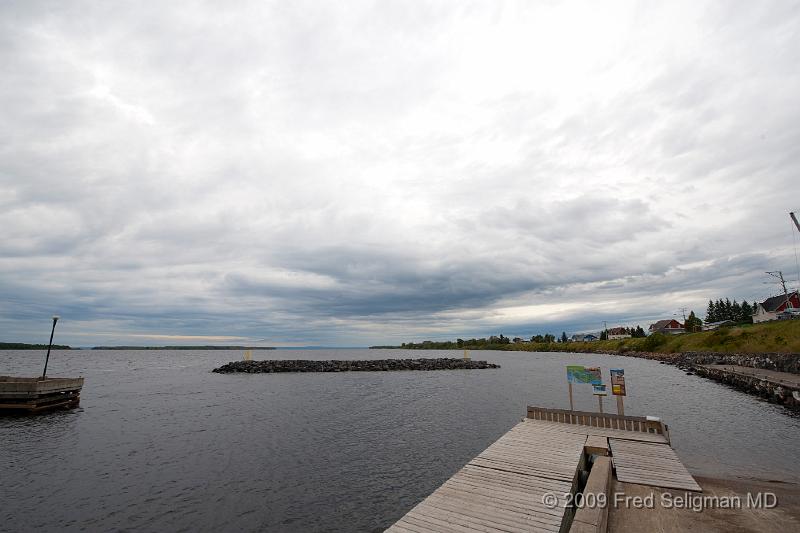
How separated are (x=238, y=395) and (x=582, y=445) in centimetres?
4360

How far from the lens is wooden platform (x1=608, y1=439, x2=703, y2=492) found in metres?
11.3

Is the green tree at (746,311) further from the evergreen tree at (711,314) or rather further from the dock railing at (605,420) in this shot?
the dock railing at (605,420)

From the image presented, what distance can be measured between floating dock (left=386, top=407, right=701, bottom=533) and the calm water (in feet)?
13.7

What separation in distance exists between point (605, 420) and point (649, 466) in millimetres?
5424

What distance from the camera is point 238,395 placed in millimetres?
48531

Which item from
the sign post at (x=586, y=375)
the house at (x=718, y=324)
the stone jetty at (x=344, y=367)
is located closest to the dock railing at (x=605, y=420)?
the sign post at (x=586, y=375)

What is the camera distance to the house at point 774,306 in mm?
102125

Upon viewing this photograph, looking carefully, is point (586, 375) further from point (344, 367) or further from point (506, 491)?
point (344, 367)

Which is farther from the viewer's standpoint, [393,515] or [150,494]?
[150,494]

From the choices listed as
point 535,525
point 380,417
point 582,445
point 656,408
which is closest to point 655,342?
point 656,408

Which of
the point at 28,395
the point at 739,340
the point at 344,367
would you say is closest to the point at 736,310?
the point at 739,340

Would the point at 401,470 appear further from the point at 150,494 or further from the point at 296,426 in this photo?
the point at 296,426

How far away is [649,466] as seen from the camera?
41.2 ft

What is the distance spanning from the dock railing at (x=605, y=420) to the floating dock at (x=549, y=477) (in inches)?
1.6
